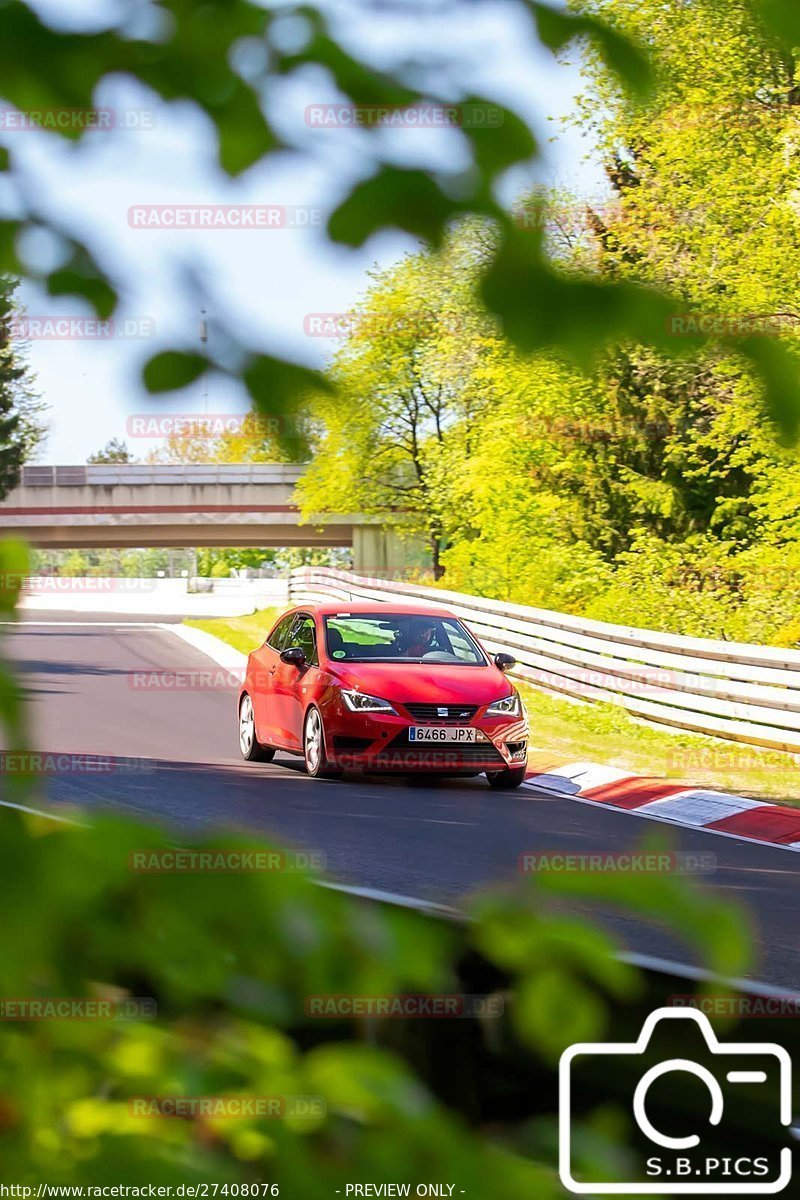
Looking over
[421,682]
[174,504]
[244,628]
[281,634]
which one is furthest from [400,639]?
[174,504]

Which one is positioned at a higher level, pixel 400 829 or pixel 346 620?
pixel 346 620

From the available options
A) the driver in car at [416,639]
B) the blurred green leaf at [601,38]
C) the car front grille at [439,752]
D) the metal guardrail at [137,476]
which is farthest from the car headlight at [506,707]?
the metal guardrail at [137,476]

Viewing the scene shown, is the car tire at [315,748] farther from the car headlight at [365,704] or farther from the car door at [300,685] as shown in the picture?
the car headlight at [365,704]

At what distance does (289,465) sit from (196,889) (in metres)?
0.41

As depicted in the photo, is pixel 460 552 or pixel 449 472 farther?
pixel 449 472

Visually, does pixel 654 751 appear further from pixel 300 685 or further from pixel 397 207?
pixel 397 207

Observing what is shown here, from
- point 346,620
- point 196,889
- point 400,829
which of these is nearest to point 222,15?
point 196,889

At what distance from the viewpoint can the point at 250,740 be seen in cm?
1512

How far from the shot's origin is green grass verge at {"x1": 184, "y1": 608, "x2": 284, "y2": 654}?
35500 millimetres

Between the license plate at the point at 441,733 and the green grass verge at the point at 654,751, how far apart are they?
2202 mm

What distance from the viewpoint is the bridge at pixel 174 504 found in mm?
48219

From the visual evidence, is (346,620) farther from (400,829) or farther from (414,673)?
(400,829)

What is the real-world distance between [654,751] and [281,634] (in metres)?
4.22

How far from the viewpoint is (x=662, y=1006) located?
9.27 ft
